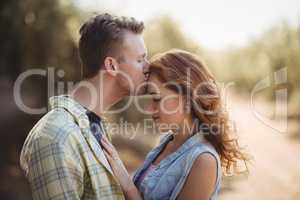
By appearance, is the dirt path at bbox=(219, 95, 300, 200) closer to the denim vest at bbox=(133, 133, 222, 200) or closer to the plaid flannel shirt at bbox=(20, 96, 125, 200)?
the denim vest at bbox=(133, 133, 222, 200)

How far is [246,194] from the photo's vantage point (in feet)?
19.2

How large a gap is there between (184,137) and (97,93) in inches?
13.2

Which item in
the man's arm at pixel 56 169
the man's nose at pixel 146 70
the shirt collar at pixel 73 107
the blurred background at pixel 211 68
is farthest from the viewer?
the blurred background at pixel 211 68

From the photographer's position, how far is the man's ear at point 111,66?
1718mm

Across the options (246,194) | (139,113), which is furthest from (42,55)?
(246,194)

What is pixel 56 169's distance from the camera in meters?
1.46

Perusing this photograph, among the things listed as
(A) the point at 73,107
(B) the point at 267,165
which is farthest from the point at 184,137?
(B) the point at 267,165

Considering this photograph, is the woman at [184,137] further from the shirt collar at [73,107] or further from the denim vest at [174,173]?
the shirt collar at [73,107]

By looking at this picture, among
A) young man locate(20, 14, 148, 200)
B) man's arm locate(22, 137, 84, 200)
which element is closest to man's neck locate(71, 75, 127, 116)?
young man locate(20, 14, 148, 200)

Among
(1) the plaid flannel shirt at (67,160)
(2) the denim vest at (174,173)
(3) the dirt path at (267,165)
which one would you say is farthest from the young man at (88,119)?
(3) the dirt path at (267,165)

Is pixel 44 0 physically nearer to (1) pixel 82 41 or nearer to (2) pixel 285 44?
(1) pixel 82 41

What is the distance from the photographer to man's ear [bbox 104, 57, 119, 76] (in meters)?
1.72

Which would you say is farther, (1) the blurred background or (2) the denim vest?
(1) the blurred background

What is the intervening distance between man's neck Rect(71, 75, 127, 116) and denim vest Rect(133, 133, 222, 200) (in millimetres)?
279
